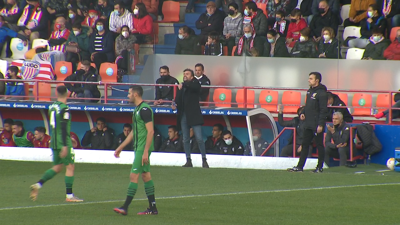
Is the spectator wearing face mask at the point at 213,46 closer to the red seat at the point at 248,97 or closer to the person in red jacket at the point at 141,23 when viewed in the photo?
the red seat at the point at 248,97

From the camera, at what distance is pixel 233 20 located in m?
19.6

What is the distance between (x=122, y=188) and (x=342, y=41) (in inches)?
361

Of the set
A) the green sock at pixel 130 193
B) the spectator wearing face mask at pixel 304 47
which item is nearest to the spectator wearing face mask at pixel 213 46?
the spectator wearing face mask at pixel 304 47

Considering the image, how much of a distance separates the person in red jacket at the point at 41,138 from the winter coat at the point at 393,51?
855 cm

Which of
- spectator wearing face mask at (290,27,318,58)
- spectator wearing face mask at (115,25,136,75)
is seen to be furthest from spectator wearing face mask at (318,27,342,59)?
spectator wearing face mask at (115,25,136,75)

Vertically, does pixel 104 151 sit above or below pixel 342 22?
below

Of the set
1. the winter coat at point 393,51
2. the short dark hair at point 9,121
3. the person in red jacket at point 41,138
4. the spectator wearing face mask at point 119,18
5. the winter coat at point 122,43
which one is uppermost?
the spectator wearing face mask at point 119,18

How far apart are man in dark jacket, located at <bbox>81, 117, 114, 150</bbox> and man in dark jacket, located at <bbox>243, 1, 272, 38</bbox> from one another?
14.5ft

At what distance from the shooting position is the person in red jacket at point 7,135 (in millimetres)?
19234

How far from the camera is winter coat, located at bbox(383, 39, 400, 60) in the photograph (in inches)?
687

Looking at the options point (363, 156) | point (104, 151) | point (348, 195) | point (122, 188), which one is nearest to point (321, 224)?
point (348, 195)

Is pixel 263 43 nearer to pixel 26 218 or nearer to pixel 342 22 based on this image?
pixel 342 22

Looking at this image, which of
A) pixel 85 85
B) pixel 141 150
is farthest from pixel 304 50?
pixel 141 150

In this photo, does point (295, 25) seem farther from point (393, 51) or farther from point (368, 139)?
point (368, 139)
